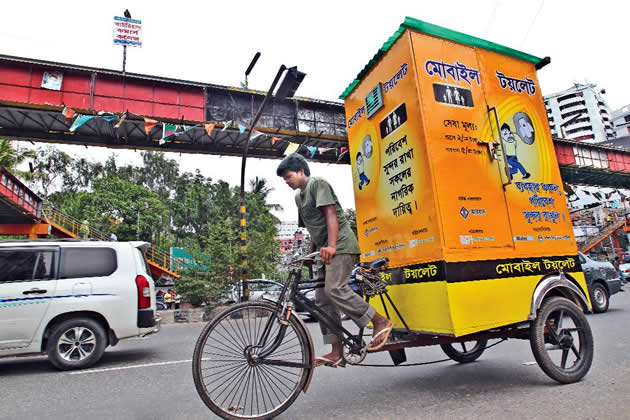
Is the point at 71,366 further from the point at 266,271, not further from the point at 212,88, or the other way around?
the point at 212,88

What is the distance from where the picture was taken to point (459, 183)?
322 cm

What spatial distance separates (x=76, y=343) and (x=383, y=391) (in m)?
4.42

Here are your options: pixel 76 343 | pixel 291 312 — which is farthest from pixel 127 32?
pixel 291 312

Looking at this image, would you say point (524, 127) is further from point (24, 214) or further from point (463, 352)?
point (24, 214)

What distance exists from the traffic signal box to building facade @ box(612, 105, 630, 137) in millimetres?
109222

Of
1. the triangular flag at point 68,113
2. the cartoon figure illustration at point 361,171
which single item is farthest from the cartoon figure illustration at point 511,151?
the triangular flag at point 68,113

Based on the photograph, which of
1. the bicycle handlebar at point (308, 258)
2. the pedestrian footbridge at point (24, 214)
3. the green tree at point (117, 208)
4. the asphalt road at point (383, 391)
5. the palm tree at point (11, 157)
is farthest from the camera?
the green tree at point (117, 208)

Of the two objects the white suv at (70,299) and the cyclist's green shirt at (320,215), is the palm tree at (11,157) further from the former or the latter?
the cyclist's green shirt at (320,215)

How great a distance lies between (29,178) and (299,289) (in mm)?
29008

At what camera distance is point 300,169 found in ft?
10.2

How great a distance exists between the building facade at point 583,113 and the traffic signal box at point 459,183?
340 feet

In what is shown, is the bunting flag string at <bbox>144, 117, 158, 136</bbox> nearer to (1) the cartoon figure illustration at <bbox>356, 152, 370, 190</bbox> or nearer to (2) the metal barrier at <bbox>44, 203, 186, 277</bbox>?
(2) the metal barrier at <bbox>44, 203, 186, 277</bbox>

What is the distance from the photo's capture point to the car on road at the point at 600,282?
899cm

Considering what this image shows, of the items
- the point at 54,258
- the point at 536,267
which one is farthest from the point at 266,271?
the point at 536,267
